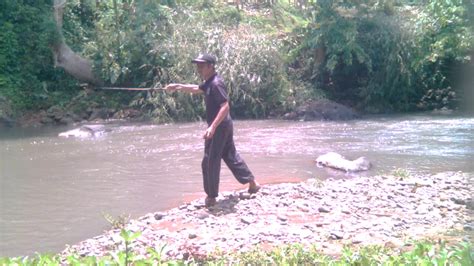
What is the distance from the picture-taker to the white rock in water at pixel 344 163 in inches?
434

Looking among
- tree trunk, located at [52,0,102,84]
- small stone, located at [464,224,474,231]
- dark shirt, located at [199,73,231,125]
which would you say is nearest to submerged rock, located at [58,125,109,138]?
tree trunk, located at [52,0,102,84]

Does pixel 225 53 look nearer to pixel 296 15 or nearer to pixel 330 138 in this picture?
pixel 330 138

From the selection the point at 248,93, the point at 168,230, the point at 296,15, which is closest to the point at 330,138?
the point at 248,93

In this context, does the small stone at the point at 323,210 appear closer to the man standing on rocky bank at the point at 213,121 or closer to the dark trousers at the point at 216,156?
the dark trousers at the point at 216,156

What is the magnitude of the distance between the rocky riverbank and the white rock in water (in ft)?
7.01

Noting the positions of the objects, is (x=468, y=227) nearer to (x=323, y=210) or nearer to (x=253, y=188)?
(x=323, y=210)

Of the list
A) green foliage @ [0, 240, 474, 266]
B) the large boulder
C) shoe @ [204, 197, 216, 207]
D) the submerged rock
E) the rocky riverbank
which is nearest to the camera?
green foliage @ [0, 240, 474, 266]

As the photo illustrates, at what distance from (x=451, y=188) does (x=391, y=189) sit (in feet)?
2.83

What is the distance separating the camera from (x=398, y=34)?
19969 millimetres

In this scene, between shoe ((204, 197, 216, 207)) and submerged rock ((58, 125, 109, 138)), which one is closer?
shoe ((204, 197, 216, 207))

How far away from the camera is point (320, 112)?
61.8ft

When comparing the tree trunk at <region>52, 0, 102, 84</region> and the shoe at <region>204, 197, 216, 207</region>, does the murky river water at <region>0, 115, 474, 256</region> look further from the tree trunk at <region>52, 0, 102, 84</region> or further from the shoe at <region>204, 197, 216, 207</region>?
the tree trunk at <region>52, 0, 102, 84</region>

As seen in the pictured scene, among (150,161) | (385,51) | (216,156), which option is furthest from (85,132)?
(385,51)

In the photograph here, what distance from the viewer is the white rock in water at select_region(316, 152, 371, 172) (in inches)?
434
